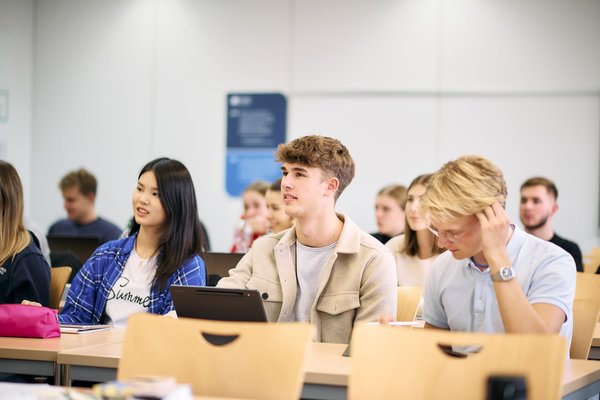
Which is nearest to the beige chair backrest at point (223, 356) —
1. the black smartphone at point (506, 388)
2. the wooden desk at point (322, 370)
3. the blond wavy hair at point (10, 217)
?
the wooden desk at point (322, 370)

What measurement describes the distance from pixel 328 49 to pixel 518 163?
6.28ft

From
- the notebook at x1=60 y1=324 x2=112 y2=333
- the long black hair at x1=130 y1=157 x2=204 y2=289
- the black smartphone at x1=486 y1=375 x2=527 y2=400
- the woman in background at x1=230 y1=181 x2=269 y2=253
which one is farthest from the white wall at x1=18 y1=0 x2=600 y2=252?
the black smartphone at x1=486 y1=375 x2=527 y2=400

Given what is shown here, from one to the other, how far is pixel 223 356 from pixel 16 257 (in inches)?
75.4

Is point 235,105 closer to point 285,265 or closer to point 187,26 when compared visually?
point 187,26

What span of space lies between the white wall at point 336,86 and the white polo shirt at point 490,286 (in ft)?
14.4

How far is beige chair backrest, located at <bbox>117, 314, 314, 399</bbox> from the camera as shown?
198 cm

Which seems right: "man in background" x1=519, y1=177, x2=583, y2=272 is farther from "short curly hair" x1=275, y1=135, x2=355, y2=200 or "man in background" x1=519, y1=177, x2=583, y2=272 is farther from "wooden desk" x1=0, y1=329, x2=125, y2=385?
"wooden desk" x1=0, y1=329, x2=125, y2=385

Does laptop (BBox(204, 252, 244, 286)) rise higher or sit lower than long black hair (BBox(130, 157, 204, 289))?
lower

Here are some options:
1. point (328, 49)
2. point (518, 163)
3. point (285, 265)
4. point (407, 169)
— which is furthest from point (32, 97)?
point (285, 265)

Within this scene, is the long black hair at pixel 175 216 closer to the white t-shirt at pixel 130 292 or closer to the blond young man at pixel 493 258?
the white t-shirt at pixel 130 292

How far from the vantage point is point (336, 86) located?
7406 mm

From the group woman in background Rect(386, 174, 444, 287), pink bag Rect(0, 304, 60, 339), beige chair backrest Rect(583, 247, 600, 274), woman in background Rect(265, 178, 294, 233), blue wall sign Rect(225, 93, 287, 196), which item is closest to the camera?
pink bag Rect(0, 304, 60, 339)

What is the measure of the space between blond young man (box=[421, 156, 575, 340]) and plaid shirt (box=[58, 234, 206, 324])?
1.29m

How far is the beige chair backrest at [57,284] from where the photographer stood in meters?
3.80
